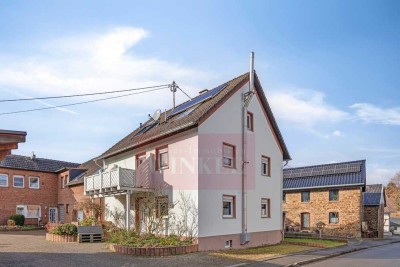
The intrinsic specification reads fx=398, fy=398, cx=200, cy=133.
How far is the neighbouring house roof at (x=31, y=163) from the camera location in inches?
1495

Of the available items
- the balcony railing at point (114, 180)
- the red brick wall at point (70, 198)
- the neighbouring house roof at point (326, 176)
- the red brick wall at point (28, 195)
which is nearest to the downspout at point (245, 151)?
the balcony railing at point (114, 180)

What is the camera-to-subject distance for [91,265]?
13.3m

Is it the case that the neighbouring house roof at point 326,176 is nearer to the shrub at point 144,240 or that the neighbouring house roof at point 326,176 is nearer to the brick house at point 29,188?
the shrub at point 144,240

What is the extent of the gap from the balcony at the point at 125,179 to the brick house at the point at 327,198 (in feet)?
54.7

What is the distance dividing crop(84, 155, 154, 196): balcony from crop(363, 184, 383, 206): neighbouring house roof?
27018mm

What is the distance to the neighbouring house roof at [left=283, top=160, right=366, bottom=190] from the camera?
36188 millimetres

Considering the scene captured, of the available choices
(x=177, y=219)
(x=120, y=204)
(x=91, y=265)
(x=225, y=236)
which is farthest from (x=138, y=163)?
(x=91, y=265)

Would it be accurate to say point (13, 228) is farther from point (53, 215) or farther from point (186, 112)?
point (186, 112)

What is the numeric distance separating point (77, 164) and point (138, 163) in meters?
23.4

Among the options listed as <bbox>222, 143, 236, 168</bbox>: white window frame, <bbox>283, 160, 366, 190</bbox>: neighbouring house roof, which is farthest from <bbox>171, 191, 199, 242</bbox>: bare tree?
<bbox>283, 160, 366, 190</bbox>: neighbouring house roof

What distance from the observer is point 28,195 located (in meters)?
38.1

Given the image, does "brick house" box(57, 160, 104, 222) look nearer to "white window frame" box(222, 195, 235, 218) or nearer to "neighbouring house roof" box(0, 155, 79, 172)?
"neighbouring house roof" box(0, 155, 79, 172)

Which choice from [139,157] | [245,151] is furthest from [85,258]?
[245,151]

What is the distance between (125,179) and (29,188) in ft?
73.1
